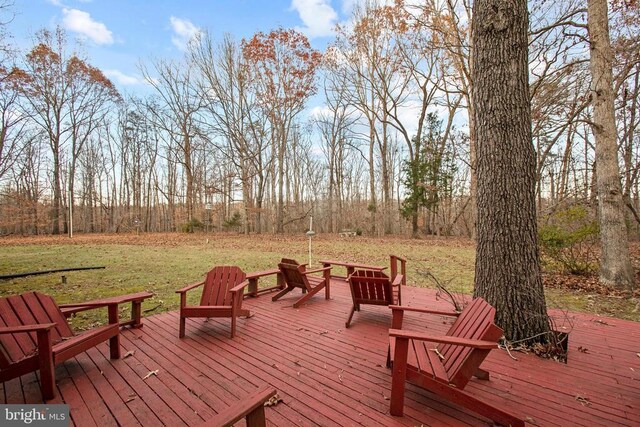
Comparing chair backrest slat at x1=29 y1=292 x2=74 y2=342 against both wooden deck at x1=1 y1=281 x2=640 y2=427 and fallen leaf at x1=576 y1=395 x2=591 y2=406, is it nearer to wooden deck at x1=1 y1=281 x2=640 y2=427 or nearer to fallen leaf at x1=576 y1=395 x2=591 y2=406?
wooden deck at x1=1 y1=281 x2=640 y2=427

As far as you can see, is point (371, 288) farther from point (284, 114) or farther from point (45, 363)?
point (284, 114)

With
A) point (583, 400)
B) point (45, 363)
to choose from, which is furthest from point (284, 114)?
point (583, 400)

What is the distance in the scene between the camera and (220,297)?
402cm

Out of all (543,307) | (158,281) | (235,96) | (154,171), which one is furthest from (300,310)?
(154,171)

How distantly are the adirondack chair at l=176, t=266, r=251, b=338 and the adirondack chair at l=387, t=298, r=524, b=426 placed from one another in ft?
7.29

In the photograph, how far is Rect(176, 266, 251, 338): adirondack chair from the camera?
11.8ft

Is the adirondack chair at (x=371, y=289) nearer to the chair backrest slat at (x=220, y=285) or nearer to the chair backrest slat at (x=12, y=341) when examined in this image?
the chair backrest slat at (x=220, y=285)

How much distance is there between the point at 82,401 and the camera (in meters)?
2.32

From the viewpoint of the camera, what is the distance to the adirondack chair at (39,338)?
229 cm

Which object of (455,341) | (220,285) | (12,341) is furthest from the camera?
(220,285)

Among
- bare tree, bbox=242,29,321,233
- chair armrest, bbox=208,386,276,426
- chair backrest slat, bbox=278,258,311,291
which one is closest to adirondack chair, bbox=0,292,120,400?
chair armrest, bbox=208,386,276,426

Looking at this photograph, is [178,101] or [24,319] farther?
[178,101]

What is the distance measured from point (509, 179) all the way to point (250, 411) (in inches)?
134

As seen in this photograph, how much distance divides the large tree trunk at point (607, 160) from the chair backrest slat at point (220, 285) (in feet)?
24.6
